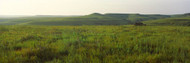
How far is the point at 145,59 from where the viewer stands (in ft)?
11.4

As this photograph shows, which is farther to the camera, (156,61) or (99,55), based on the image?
(99,55)

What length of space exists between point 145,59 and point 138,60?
0.23 metres

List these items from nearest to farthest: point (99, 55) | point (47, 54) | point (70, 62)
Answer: point (70, 62)
point (99, 55)
point (47, 54)

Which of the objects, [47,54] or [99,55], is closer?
[99,55]

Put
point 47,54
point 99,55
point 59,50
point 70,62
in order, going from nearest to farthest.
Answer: point 70,62 < point 99,55 < point 47,54 < point 59,50

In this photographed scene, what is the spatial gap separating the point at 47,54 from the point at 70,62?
1.32 meters

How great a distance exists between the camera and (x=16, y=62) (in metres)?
3.46

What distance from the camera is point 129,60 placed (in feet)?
11.3

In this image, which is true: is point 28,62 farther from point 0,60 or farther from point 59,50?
point 59,50

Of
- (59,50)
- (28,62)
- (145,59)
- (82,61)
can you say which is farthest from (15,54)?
(145,59)

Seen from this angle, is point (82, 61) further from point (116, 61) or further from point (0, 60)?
point (0, 60)

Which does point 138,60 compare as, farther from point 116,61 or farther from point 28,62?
point 28,62

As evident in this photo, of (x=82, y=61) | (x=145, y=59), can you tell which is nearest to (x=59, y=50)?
(x=82, y=61)

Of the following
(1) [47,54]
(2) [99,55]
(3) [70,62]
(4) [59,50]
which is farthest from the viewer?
(4) [59,50]
